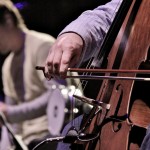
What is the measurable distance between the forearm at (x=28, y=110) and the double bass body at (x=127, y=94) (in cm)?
163

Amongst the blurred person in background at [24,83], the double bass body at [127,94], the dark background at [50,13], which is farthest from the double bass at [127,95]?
the dark background at [50,13]

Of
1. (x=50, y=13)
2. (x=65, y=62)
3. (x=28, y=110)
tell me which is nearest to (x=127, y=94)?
(x=65, y=62)

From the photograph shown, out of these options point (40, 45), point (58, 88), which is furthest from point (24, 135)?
point (40, 45)

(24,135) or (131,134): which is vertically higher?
(131,134)

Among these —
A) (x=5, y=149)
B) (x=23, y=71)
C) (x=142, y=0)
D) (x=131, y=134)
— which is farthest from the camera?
(x=23, y=71)

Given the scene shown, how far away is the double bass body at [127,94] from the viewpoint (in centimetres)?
77

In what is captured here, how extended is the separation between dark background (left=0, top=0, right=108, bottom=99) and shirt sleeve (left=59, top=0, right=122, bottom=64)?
154 centimetres

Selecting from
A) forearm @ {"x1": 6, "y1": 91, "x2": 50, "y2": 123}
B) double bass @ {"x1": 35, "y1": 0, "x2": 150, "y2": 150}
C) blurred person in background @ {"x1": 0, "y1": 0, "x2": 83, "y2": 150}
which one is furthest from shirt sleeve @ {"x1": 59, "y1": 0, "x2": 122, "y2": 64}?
forearm @ {"x1": 6, "y1": 91, "x2": 50, "y2": 123}

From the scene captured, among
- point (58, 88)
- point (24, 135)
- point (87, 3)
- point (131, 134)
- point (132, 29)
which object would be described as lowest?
point (24, 135)

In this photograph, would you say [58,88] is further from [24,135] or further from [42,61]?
[24,135]

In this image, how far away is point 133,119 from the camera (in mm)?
776

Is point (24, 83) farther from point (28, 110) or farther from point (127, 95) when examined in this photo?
point (127, 95)

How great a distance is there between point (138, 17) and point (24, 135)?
1.78 meters

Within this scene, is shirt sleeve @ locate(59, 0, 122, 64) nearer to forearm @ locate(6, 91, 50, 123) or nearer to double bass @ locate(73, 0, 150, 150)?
double bass @ locate(73, 0, 150, 150)
